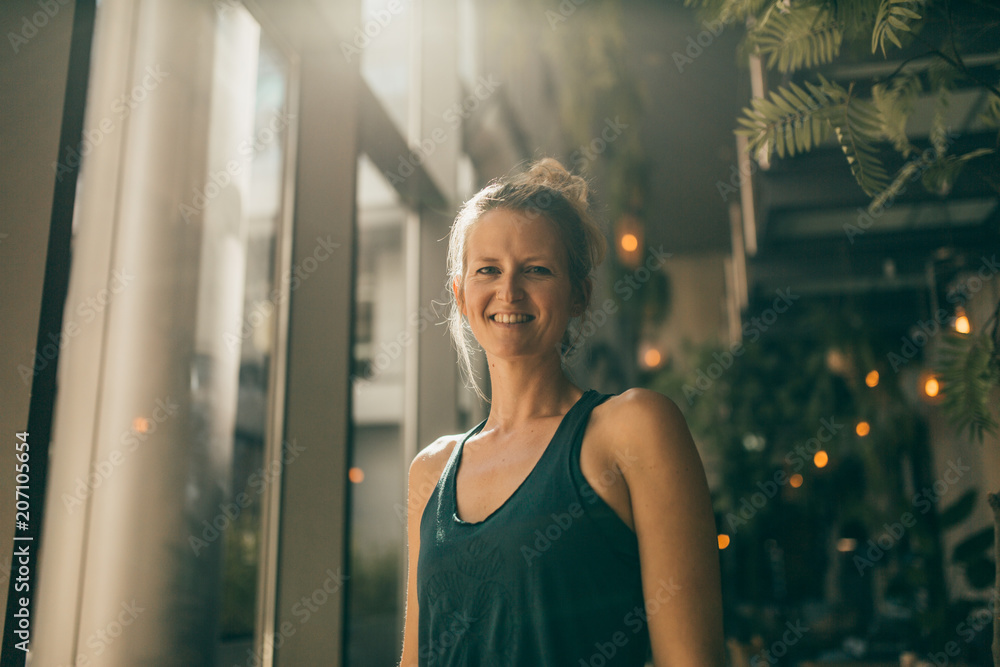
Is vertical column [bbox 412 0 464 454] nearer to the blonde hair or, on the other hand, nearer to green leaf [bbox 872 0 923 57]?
the blonde hair

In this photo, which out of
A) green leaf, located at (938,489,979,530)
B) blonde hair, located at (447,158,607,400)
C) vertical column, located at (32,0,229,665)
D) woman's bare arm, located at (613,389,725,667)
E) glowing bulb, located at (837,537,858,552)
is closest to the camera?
woman's bare arm, located at (613,389,725,667)

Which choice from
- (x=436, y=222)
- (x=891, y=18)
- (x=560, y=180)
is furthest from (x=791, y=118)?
(x=436, y=222)

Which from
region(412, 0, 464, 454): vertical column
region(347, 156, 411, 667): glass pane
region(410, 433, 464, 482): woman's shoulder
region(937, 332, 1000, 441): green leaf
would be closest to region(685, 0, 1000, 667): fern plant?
region(937, 332, 1000, 441): green leaf

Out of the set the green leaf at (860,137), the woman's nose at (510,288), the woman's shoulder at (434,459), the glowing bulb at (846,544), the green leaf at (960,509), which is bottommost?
the glowing bulb at (846,544)

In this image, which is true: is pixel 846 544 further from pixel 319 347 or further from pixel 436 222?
pixel 319 347

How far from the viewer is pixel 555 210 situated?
119cm

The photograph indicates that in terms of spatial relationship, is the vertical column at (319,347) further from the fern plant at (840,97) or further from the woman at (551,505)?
the fern plant at (840,97)

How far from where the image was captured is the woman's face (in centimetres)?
114

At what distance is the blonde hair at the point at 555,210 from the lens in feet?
3.87

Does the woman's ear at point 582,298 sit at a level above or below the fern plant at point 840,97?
below

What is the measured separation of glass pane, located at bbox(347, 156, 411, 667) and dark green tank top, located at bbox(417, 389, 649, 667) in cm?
194

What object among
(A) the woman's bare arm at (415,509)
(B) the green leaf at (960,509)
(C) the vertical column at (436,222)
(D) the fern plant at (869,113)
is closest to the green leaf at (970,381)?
(D) the fern plant at (869,113)

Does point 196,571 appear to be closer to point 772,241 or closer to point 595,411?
point 595,411

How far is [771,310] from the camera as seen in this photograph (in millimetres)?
7055
